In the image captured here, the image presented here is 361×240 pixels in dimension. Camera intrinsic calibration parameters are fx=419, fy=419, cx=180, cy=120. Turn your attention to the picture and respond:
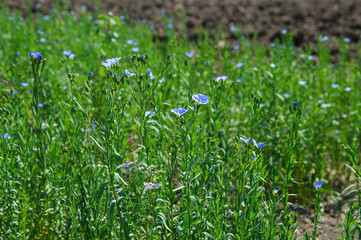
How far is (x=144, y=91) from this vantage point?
259 cm

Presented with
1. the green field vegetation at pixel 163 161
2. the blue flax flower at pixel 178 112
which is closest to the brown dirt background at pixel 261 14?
the green field vegetation at pixel 163 161

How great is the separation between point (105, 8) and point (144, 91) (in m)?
6.96

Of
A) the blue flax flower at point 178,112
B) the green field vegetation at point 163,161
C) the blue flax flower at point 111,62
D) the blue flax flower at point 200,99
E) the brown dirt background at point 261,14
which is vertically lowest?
the green field vegetation at point 163,161

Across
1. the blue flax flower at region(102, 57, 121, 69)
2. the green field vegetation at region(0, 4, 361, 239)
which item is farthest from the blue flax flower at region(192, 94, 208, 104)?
the blue flax flower at region(102, 57, 121, 69)

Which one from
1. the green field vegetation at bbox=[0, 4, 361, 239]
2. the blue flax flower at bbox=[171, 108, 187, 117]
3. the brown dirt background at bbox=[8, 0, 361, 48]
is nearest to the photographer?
the blue flax flower at bbox=[171, 108, 187, 117]

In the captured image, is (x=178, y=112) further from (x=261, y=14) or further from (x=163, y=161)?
(x=261, y=14)

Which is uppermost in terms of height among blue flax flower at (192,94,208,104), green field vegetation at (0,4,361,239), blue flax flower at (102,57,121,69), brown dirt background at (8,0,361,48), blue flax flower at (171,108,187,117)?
brown dirt background at (8,0,361,48)

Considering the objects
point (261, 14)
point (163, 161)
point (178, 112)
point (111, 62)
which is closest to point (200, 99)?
point (178, 112)

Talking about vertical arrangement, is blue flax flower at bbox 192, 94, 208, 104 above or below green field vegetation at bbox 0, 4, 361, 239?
above

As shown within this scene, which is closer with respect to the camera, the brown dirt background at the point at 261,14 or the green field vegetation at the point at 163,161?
the green field vegetation at the point at 163,161

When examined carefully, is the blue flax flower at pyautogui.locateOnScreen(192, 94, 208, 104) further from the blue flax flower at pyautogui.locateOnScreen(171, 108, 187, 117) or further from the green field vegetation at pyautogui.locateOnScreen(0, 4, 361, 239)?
the blue flax flower at pyautogui.locateOnScreen(171, 108, 187, 117)

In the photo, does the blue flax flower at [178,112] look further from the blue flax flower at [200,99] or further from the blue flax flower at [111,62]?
the blue flax flower at [111,62]

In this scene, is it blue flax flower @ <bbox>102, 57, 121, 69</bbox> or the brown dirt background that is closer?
blue flax flower @ <bbox>102, 57, 121, 69</bbox>

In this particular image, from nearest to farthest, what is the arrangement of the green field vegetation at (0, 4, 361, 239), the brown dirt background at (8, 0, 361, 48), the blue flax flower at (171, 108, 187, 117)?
the blue flax flower at (171, 108, 187, 117) < the green field vegetation at (0, 4, 361, 239) < the brown dirt background at (8, 0, 361, 48)
